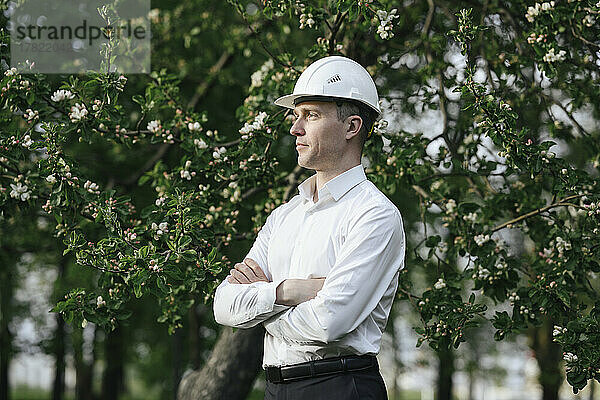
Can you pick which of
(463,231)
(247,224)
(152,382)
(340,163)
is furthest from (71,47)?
(152,382)

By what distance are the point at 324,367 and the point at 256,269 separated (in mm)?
713

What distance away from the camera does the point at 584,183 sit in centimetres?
519

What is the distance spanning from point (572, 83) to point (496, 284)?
1.73 meters

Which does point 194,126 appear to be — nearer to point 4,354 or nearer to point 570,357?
A: point 570,357

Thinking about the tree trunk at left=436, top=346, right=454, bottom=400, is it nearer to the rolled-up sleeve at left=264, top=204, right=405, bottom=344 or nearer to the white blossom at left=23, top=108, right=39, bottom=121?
the white blossom at left=23, top=108, right=39, bottom=121

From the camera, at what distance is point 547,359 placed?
565 inches

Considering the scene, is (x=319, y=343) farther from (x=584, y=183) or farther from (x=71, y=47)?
(x=71, y=47)

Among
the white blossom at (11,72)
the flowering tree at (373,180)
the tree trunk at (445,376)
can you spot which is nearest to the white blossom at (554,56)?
the flowering tree at (373,180)

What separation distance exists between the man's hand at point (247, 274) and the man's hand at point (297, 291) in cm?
34

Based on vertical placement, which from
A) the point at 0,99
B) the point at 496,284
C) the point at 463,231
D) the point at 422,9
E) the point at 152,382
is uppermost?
the point at 422,9

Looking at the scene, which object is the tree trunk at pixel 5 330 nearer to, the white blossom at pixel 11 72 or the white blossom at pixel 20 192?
the white blossom at pixel 20 192

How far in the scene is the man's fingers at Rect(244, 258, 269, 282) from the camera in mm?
3938

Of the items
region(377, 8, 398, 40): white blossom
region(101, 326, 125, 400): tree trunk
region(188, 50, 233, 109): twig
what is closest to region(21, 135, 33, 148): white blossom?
region(377, 8, 398, 40): white blossom

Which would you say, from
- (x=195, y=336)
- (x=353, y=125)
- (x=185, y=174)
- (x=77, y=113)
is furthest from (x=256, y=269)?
(x=195, y=336)
